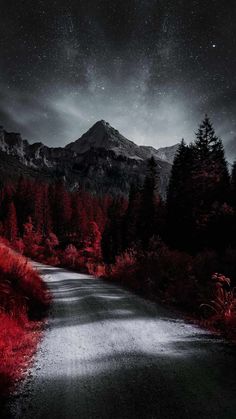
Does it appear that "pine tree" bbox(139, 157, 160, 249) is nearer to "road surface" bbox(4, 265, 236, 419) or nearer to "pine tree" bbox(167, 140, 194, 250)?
"pine tree" bbox(167, 140, 194, 250)

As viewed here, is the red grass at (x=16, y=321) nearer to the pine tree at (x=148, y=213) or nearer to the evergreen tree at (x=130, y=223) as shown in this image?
the pine tree at (x=148, y=213)

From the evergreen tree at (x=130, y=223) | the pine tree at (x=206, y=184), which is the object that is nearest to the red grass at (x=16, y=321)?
the pine tree at (x=206, y=184)

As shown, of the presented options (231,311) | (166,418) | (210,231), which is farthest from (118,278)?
(210,231)

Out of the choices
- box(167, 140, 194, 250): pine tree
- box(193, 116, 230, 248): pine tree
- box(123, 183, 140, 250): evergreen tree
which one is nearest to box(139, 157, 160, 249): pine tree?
box(167, 140, 194, 250): pine tree

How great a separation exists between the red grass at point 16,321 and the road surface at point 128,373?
0.22 metres

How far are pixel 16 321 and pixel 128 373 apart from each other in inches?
121

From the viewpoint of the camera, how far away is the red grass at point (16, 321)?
3854 mm

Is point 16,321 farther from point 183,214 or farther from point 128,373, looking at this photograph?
point 183,214

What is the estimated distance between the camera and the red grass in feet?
12.6

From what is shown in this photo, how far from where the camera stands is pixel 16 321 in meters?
5.62

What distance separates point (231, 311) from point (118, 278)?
8.41 meters

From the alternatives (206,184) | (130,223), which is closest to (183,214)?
(206,184)

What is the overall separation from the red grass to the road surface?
0.72ft

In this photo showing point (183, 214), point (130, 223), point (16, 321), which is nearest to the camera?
point (16, 321)
